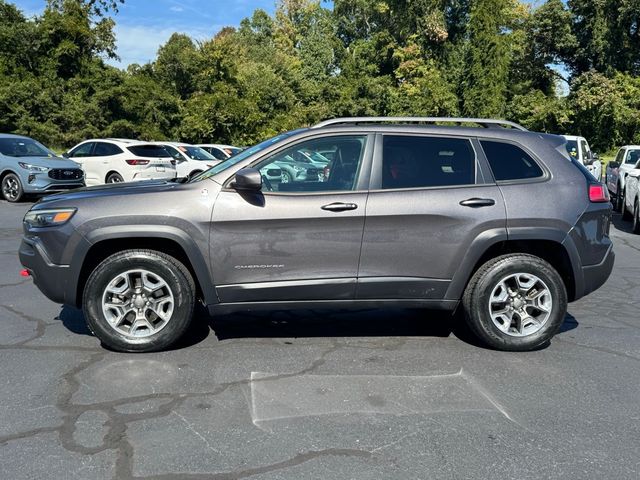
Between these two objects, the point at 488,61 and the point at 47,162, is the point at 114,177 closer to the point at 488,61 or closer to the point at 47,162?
the point at 47,162

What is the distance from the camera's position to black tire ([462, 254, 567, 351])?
5027mm

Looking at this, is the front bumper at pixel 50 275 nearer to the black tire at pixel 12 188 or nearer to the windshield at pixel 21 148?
the black tire at pixel 12 188

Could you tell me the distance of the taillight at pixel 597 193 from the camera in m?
5.16

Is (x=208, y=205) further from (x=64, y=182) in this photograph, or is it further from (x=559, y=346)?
(x=64, y=182)

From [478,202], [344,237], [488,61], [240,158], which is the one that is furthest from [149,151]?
[488,61]

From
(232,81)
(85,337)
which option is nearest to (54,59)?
(232,81)

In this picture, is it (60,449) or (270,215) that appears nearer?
(60,449)

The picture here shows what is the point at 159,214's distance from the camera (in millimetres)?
4750

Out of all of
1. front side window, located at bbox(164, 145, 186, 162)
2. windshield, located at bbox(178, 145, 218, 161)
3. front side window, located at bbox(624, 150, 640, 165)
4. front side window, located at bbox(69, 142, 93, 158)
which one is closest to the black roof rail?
front side window, located at bbox(624, 150, 640, 165)

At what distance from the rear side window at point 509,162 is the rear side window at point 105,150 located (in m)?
14.4

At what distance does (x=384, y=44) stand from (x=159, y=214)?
50.0m

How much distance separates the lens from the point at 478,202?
4957 millimetres

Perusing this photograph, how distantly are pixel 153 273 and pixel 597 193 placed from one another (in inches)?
145

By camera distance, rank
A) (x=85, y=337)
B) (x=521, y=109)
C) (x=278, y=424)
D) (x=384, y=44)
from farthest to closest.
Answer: (x=384, y=44)
(x=521, y=109)
(x=85, y=337)
(x=278, y=424)
